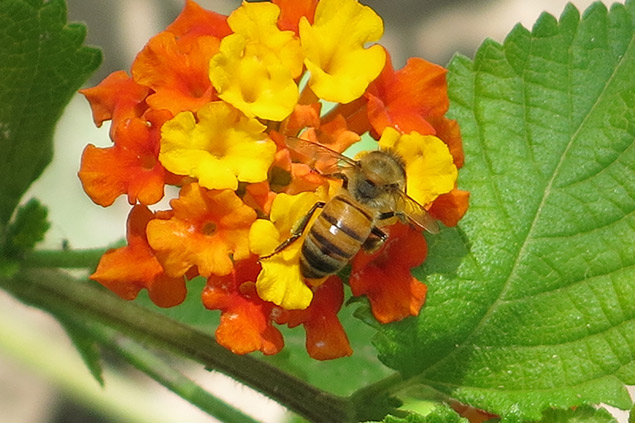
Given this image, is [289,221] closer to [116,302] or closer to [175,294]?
[175,294]

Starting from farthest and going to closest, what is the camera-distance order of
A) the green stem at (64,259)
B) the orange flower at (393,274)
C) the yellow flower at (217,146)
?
the green stem at (64,259) < the orange flower at (393,274) < the yellow flower at (217,146)

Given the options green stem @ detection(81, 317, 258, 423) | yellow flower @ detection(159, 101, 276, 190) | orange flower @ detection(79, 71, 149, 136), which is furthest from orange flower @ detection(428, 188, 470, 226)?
green stem @ detection(81, 317, 258, 423)

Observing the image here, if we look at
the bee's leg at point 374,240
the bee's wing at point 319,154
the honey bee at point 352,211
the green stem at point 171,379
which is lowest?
the green stem at point 171,379

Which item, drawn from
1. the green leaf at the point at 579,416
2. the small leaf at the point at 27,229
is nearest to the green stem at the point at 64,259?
the small leaf at the point at 27,229

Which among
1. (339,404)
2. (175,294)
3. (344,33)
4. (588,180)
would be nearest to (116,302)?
(175,294)

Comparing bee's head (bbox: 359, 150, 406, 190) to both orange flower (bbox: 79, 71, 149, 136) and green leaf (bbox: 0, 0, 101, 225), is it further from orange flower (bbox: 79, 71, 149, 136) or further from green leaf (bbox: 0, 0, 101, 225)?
green leaf (bbox: 0, 0, 101, 225)

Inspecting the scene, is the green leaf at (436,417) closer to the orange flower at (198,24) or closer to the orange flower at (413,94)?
the orange flower at (413,94)

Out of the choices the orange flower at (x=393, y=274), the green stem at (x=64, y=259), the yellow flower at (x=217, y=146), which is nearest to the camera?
the yellow flower at (x=217, y=146)
